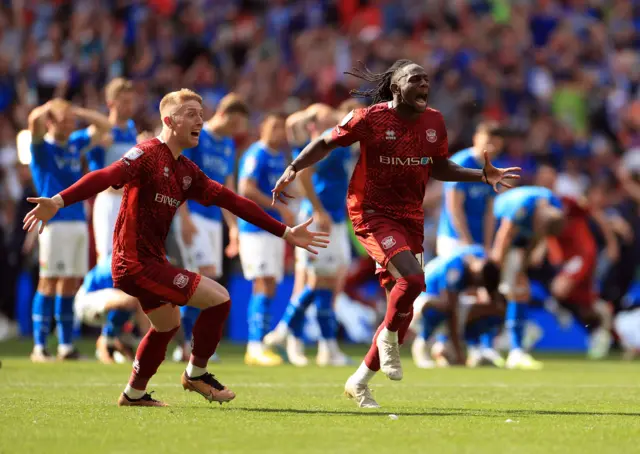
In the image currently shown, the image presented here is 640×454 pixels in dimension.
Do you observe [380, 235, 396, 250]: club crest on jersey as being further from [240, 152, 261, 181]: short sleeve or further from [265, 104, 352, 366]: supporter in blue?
[240, 152, 261, 181]: short sleeve

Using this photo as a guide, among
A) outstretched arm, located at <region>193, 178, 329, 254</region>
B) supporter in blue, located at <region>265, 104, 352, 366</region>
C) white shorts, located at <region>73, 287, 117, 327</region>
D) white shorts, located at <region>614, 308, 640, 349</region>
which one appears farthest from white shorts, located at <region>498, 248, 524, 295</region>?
outstretched arm, located at <region>193, 178, 329, 254</region>

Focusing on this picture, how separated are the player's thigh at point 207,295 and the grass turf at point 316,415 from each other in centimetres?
61

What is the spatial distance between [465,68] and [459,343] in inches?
340

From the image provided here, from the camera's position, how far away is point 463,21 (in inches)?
850

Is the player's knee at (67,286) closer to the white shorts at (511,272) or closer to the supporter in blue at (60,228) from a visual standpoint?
the supporter in blue at (60,228)

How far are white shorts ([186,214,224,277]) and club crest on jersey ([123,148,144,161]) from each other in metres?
4.92

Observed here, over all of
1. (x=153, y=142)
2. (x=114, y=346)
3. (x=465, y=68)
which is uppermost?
(x=465, y=68)

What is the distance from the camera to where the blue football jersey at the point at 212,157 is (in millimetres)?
11938

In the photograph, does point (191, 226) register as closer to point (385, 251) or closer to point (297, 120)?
point (297, 120)

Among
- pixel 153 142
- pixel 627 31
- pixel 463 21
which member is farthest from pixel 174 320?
pixel 627 31

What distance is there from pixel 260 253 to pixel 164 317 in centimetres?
556

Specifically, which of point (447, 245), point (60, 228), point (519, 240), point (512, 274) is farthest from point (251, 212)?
point (512, 274)

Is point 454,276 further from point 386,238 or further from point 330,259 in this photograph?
point 386,238

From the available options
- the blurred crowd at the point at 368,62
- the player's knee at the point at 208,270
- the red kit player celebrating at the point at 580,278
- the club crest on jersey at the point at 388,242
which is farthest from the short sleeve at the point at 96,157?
the red kit player celebrating at the point at 580,278
